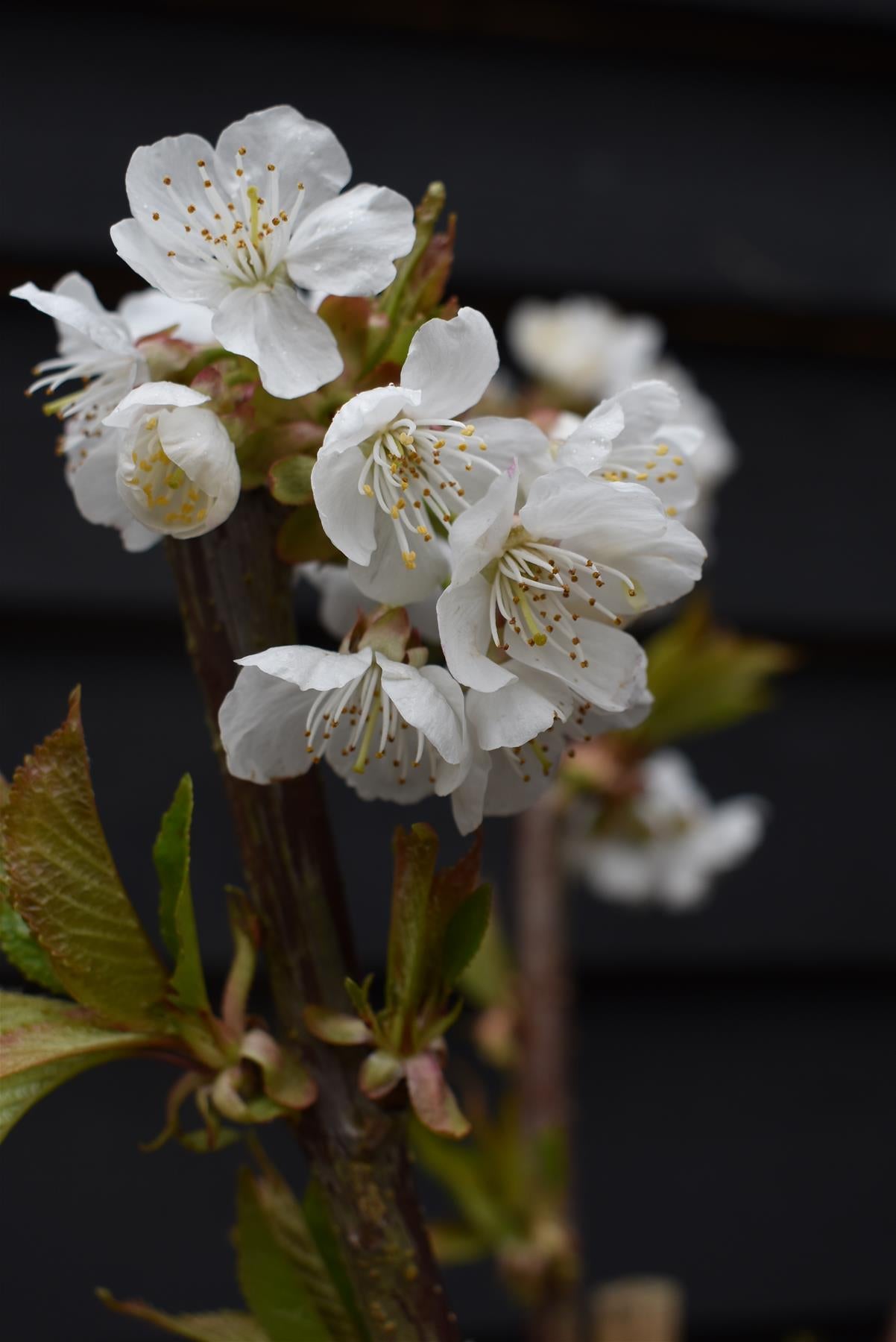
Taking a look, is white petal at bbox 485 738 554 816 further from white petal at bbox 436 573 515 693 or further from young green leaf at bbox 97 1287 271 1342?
young green leaf at bbox 97 1287 271 1342

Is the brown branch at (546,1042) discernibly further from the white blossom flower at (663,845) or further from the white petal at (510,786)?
the white petal at (510,786)

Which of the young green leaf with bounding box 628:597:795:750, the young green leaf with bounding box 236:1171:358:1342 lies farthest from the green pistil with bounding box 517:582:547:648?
the young green leaf with bounding box 628:597:795:750

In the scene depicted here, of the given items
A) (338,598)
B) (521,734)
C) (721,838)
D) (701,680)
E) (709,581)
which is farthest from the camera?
(709,581)

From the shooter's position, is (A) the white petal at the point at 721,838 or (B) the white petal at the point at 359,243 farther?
(A) the white petal at the point at 721,838

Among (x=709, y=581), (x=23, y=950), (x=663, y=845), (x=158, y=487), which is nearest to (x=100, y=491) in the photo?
(x=158, y=487)

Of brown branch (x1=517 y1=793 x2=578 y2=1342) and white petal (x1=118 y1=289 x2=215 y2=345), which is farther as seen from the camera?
brown branch (x1=517 y1=793 x2=578 y2=1342)

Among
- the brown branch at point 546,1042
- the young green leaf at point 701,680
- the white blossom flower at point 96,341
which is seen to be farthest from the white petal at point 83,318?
the young green leaf at point 701,680

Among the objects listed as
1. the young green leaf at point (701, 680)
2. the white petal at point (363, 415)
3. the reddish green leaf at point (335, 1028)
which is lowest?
the young green leaf at point (701, 680)

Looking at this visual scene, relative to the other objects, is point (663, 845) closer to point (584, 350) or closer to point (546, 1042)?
point (546, 1042)
